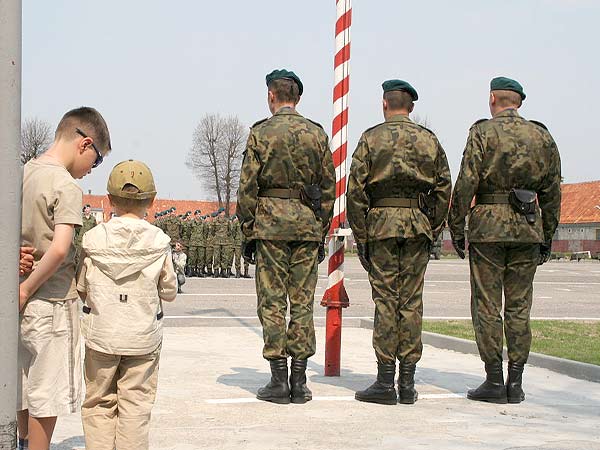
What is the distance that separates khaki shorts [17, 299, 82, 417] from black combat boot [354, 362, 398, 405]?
2564mm

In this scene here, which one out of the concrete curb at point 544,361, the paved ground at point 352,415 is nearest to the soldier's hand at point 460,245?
the paved ground at point 352,415

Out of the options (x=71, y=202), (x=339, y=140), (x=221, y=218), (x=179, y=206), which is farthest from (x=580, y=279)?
(x=179, y=206)

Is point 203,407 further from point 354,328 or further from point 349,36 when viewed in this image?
point 354,328

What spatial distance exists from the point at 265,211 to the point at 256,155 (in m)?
0.40

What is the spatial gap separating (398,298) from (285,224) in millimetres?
973

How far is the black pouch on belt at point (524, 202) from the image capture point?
6328mm

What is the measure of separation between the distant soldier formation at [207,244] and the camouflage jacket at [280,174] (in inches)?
727

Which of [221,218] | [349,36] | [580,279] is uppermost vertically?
[349,36]

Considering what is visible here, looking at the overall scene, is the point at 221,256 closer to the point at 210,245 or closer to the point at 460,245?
the point at 210,245

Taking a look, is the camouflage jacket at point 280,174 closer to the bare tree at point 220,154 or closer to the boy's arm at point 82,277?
the boy's arm at point 82,277

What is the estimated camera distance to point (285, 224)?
20.4 feet

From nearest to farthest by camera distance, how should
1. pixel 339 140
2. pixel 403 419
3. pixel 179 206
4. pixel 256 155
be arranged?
pixel 403 419 → pixel 256 155 → pixel 339 140 → pixel 179 206

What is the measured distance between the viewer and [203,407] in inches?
229

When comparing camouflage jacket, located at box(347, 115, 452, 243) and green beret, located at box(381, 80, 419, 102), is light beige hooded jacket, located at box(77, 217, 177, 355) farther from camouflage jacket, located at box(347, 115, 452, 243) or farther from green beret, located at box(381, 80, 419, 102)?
green beret, located at box(381, 80, 419, 102)
